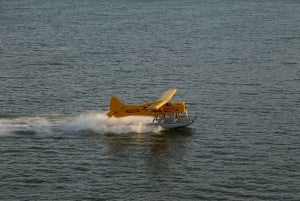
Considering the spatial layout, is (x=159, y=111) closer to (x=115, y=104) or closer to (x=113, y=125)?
(x=115, y=104)

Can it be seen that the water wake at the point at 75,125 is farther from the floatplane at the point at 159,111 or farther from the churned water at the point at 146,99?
the floatplane at the point at 159,111

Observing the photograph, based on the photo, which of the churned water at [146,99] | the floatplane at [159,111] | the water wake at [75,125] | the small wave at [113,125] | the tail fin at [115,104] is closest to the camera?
the churned water at [146,99]

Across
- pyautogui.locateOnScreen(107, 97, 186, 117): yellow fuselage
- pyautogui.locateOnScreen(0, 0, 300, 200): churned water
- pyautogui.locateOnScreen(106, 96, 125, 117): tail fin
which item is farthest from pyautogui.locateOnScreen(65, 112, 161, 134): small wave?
pyautogui.locateOnScreen(106, 96, 125, 117): tail fin

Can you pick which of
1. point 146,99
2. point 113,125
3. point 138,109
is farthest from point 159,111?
point 146,99

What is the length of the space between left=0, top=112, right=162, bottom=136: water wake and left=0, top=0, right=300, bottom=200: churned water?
4.8 inches

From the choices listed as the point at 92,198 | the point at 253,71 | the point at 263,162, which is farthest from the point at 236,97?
the point at 92,198

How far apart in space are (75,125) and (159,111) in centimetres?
885

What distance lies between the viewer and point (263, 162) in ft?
212

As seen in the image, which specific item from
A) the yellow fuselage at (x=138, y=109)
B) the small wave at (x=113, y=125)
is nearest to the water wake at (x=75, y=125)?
the small wave at (x=113, y=125)

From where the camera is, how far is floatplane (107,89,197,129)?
72875mm

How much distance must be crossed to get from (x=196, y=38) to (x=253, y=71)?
83.6 ft

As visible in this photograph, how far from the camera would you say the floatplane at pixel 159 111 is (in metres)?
72.9

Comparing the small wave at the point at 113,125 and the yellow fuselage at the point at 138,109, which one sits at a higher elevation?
the yellow fuselage at the point at 138,109

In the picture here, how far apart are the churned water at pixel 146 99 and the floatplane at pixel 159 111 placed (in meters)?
0.96
